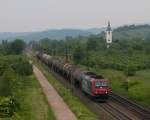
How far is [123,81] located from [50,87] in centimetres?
1213

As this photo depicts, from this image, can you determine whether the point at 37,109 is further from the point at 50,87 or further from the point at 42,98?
the point at 50,87

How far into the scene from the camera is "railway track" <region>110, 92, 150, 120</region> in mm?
41247

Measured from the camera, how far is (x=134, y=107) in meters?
47.2

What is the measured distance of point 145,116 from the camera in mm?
40594

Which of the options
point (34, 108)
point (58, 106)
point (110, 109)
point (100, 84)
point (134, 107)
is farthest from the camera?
point (100, 84)

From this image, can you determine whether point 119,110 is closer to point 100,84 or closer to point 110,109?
point 110,109

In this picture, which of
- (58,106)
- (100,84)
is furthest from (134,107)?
(58,106)

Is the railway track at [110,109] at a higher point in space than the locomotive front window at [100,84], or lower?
lower

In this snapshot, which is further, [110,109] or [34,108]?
[110,109]

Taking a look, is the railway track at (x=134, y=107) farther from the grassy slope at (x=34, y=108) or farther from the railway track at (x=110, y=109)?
the grassy slope at (x=34, y=108)

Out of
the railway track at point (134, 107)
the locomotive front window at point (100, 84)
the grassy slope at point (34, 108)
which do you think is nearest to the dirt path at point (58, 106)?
the grassy slope at point (34, 108)

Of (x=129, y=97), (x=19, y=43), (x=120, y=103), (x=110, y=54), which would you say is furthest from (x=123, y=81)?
(x=19, y=43)

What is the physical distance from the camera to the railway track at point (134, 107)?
135 ft

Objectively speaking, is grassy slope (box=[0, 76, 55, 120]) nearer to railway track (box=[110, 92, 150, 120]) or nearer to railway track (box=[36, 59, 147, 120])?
railway track (box=[36, 59, 147, 120])
